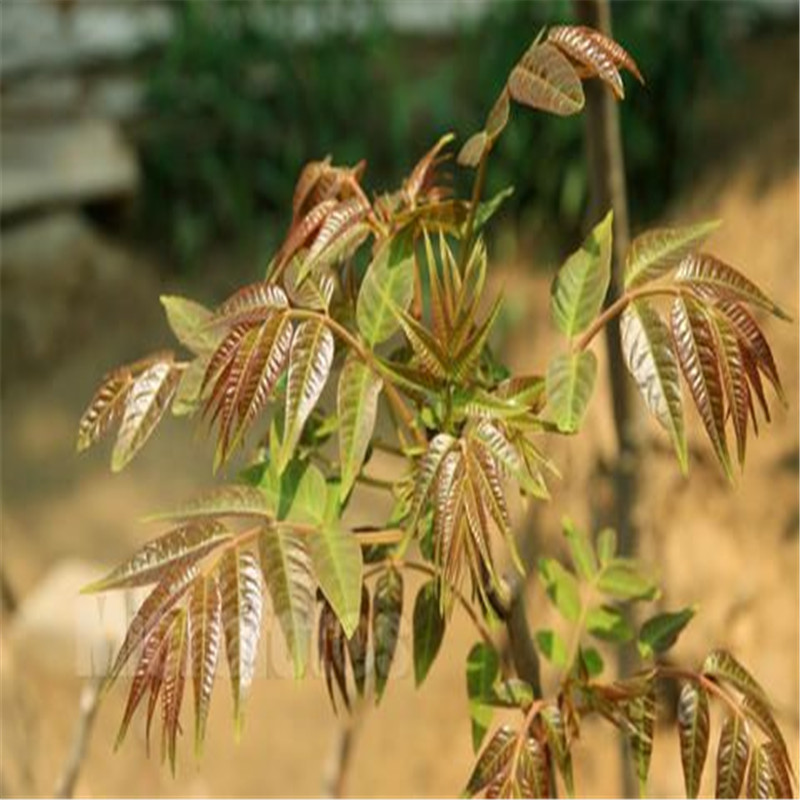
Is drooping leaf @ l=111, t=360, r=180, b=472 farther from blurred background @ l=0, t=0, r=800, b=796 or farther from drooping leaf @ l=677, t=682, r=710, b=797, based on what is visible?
blurred background @ l=0, t=0, r=800, b=796

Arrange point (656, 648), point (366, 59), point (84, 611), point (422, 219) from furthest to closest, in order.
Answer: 1. point (366, 59)
2. point (84, 611)
3. point (656, 648)
4. point (422, 219)

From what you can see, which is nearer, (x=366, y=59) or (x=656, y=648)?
(x=656, y=648)

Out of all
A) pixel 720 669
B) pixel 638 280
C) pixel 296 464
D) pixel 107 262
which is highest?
pixel 107 262

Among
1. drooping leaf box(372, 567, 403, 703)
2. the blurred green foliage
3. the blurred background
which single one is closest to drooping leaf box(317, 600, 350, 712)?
drooping leaf box(372, 567, 403, 703)

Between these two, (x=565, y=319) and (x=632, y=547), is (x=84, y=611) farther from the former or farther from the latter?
(x=565, y=319)

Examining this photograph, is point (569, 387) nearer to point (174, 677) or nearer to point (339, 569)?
point (339, 569)

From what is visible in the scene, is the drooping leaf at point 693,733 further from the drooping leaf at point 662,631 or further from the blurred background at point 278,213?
the blurred background at point 278,213

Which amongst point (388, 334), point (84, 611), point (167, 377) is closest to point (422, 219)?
point (388, 334)
